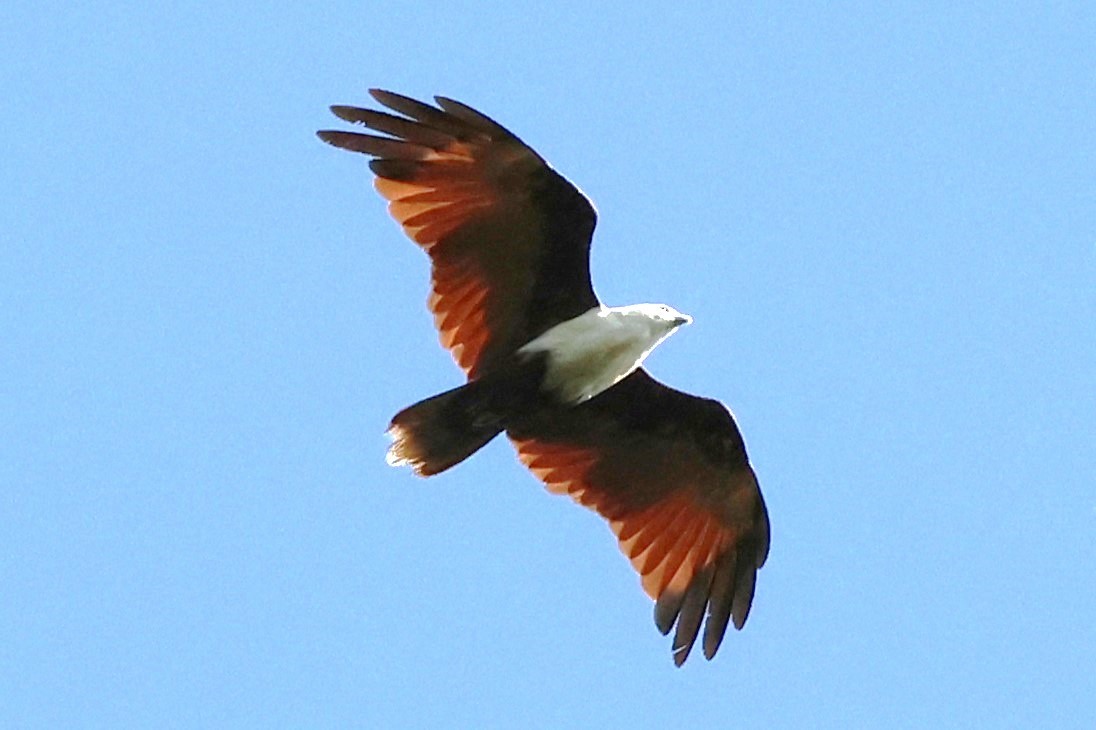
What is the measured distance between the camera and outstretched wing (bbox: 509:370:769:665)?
17.5 m

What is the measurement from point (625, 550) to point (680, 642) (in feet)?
2.83

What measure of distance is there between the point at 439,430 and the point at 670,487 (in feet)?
7.83

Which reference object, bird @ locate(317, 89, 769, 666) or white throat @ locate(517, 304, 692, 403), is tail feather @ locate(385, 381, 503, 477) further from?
white throat @ locate(517, 304, 692, 403)

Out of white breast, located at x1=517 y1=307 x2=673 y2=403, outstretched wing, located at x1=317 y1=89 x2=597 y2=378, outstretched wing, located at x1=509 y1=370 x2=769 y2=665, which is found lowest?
outstretched wing, located at x1=509 y1=370 x2=769 y2=665

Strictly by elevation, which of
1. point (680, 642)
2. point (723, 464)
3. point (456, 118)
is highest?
point (456, 118)

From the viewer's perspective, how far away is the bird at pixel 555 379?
1630 centimetres

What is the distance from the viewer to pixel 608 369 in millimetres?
16500

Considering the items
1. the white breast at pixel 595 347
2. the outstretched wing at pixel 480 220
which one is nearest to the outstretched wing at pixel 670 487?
the white breast at pixel 595 347

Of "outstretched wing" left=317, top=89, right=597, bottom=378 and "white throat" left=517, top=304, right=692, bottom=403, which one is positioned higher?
"outstretched wing" left=317, top=89, right=597, bottom=378

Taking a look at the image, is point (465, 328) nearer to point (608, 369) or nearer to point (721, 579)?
point (608, 369)

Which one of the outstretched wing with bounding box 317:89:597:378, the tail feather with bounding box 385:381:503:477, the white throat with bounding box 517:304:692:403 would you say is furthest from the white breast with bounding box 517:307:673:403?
the tail feather with bounding box 385:381:503:477

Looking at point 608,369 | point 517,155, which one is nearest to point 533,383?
point 608,369

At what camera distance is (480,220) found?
16.6m

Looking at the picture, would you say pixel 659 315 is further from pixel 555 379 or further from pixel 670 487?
pixel 670 487
